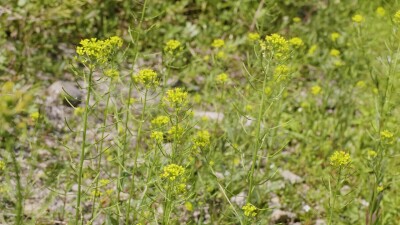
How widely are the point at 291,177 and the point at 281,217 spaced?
1.40ft

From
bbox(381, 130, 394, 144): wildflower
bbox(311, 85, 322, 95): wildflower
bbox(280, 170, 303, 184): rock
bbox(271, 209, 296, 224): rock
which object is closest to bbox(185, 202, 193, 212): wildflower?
bbox(271, 209, 296, 224): rock

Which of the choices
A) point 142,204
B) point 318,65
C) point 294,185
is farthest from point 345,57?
point 142,204

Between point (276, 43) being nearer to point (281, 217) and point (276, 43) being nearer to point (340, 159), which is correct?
point (340, 159)

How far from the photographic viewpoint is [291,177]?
376 centimetres

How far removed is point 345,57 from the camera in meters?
4.92

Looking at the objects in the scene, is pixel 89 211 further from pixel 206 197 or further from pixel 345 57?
pixel 345 57

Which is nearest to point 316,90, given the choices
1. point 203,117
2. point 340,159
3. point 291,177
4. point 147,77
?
point 291,177

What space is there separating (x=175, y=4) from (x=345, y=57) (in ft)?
4.80

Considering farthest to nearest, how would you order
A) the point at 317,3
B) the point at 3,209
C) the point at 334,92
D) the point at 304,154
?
the point at 317,3 < the point at 334,92 < the point at 304,154 < the point at 3,209

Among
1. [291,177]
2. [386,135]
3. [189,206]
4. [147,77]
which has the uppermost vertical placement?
[147,77]

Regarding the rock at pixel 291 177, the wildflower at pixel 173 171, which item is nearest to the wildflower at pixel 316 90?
the rock at pixel 291 177

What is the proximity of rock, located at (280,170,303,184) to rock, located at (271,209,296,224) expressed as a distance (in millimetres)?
293

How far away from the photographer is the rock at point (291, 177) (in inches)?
146

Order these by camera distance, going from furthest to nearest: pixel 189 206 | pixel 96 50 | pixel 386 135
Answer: pixel 189 206, pixel 386 135, pixel 96 50
